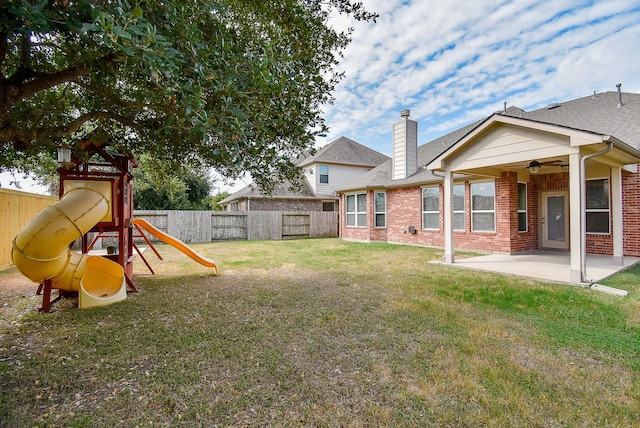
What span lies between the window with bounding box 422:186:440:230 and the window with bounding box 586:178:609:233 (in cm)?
438

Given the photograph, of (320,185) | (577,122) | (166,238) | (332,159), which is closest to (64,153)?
(166,238)

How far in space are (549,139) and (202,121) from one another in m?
6.87

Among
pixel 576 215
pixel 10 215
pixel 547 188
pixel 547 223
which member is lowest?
pixel 547 223

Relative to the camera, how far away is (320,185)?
66.7ft

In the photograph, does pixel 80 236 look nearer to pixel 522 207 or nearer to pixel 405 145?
pixel 405 145

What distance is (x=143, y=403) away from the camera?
2420 mm

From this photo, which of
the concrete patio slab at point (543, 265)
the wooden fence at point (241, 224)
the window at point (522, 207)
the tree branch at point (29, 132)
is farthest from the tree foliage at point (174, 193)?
the window at point (522, 207)

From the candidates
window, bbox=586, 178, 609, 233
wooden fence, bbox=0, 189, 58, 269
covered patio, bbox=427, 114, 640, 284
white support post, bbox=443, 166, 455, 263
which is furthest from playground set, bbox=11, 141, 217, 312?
window, bbox=586, 178, 609, 233

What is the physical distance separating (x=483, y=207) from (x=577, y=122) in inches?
172

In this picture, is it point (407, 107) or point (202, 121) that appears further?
point (407, 107)

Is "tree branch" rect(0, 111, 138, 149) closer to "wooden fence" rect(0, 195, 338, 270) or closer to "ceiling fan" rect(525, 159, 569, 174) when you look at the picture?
"ceiling fan" rect(525, 159, 569, 174)

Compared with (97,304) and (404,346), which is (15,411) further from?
(404,346)

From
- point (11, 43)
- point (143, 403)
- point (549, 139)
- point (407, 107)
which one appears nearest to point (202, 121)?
point (143, 403)

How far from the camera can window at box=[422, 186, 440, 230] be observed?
11734 mm
